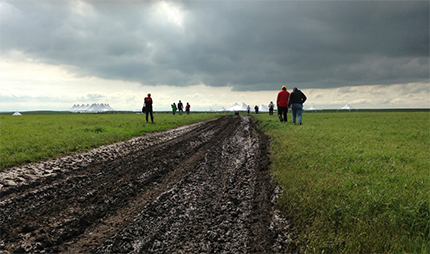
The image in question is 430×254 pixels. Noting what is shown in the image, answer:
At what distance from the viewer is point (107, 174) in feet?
19.9

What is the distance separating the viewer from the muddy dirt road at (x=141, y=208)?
3.01 metres

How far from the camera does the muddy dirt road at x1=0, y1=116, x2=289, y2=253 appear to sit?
301cm

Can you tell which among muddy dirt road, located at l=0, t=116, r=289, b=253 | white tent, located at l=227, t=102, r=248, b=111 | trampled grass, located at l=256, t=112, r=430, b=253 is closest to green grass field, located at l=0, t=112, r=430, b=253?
trampled grass, located at l=256, t=112, r=430, b=253

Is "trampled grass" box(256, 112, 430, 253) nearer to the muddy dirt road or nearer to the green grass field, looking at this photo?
the green grass field

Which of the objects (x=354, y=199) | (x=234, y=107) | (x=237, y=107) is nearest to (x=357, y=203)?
(x=354, y=199)

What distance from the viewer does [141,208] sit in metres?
3.98

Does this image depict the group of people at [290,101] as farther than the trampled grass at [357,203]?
Yes

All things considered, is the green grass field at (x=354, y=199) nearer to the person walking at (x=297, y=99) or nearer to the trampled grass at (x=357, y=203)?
the trampled grass at (x=357, y=203)

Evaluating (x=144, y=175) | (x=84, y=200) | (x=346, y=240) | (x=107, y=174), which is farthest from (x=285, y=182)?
(x=107, y=174)

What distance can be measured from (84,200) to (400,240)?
500 cm

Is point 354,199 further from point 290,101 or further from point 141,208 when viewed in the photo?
point 290,101

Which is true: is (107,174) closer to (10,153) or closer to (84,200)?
(84,200)

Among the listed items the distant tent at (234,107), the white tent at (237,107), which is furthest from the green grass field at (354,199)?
the distant tent at (234,107)

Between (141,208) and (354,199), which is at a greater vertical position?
(354,199)
